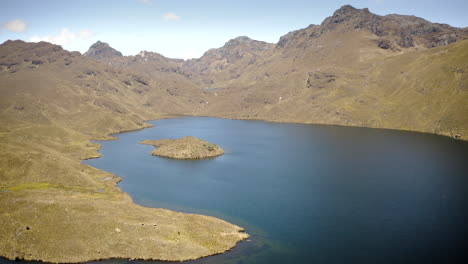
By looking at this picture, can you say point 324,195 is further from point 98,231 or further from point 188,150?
point 188,150

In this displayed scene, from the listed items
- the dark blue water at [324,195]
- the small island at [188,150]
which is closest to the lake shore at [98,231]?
the dark blue water at [324,195]

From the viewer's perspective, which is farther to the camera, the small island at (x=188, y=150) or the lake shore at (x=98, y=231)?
the small island at (x=188, y=150)

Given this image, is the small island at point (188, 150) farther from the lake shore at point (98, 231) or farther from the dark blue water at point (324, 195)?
the lake shore at point (98, 231)

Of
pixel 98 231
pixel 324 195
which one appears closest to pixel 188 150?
pixel 324 195

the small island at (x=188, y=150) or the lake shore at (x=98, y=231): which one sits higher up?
the small island at (x=188, y=150)

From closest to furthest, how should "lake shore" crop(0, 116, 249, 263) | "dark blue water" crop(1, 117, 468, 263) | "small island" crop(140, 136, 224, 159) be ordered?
"lake shore" crop(0, 116, 249, 263), "dark blue water" crop(1, 117, 468, 263), "small island" crop(140, 136, 224, 159)

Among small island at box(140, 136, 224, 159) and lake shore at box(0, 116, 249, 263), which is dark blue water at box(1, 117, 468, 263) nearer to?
small island at box(140, 136, 224, 159)

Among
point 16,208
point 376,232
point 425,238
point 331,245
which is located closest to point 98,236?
point 16,208

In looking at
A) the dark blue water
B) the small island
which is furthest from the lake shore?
the small island

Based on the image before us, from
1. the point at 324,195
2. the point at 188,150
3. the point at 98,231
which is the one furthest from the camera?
the point at 188,150
